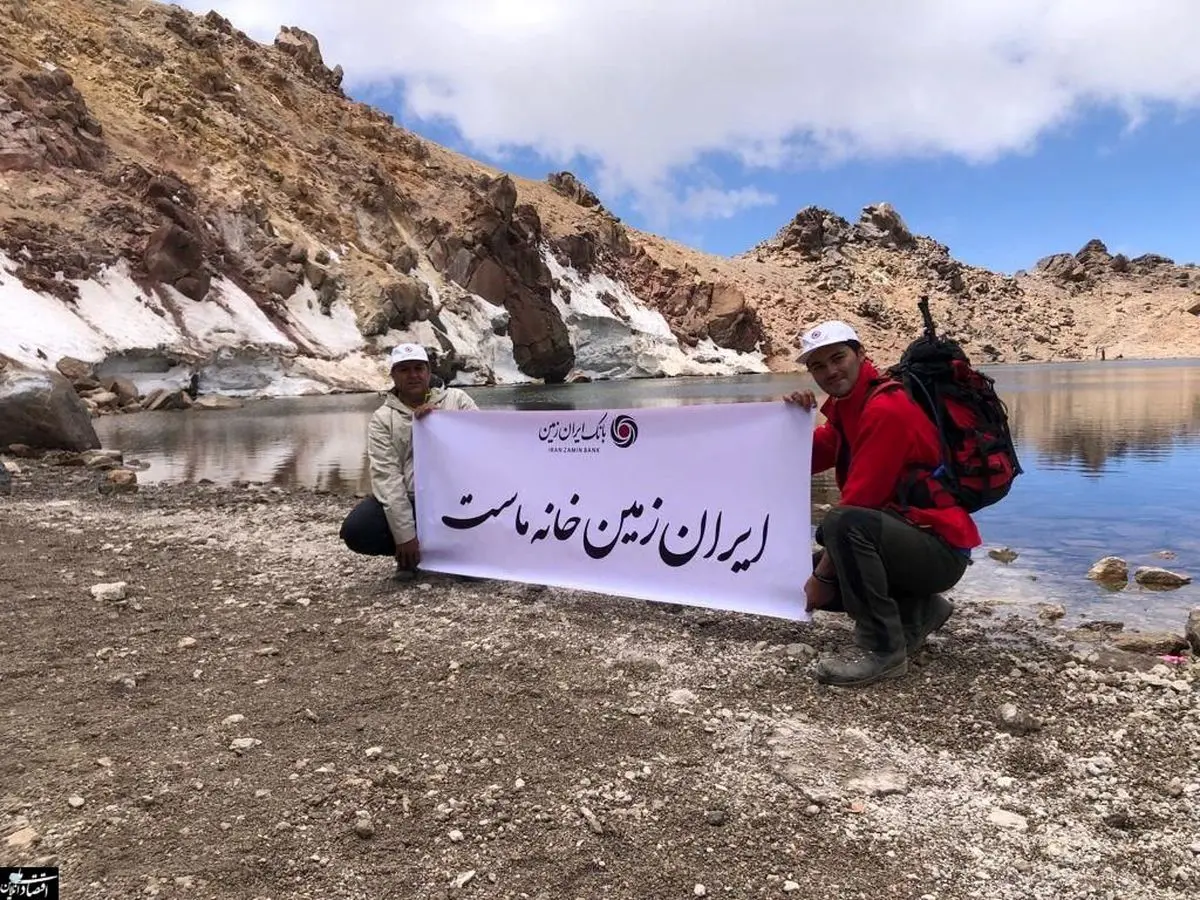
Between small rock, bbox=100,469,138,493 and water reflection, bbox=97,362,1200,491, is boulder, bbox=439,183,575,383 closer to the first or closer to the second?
water reflection, bbox=97,362,1200,491

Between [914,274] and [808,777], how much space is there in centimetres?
16379

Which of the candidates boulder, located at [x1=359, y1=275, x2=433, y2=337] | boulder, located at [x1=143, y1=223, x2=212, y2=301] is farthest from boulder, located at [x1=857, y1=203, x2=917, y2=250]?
boulder, located at [x1=143, y1=223, x2=212, y2=301]

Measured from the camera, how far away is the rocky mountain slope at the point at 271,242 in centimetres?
3991

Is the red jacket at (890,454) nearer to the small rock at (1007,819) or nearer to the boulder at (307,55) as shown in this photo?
the small rock at (1007,819)

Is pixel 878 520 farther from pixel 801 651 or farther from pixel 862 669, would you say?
pixel 801 651

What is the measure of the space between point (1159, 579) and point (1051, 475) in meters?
7.88

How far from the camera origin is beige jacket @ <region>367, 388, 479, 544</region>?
6.44m

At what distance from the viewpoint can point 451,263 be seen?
2507 inches

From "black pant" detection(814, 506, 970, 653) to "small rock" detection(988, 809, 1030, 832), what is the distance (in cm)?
131

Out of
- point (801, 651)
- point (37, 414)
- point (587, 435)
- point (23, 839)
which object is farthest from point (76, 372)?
point (801, 651)

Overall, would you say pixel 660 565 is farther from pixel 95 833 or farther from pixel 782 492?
pixel 95 833

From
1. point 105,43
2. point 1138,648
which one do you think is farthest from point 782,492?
point 105,43

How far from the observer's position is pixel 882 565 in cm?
429

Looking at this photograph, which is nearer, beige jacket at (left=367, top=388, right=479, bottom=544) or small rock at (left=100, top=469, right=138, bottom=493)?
beige jacket at (left=367, top=388, right=479, bottom=544)
